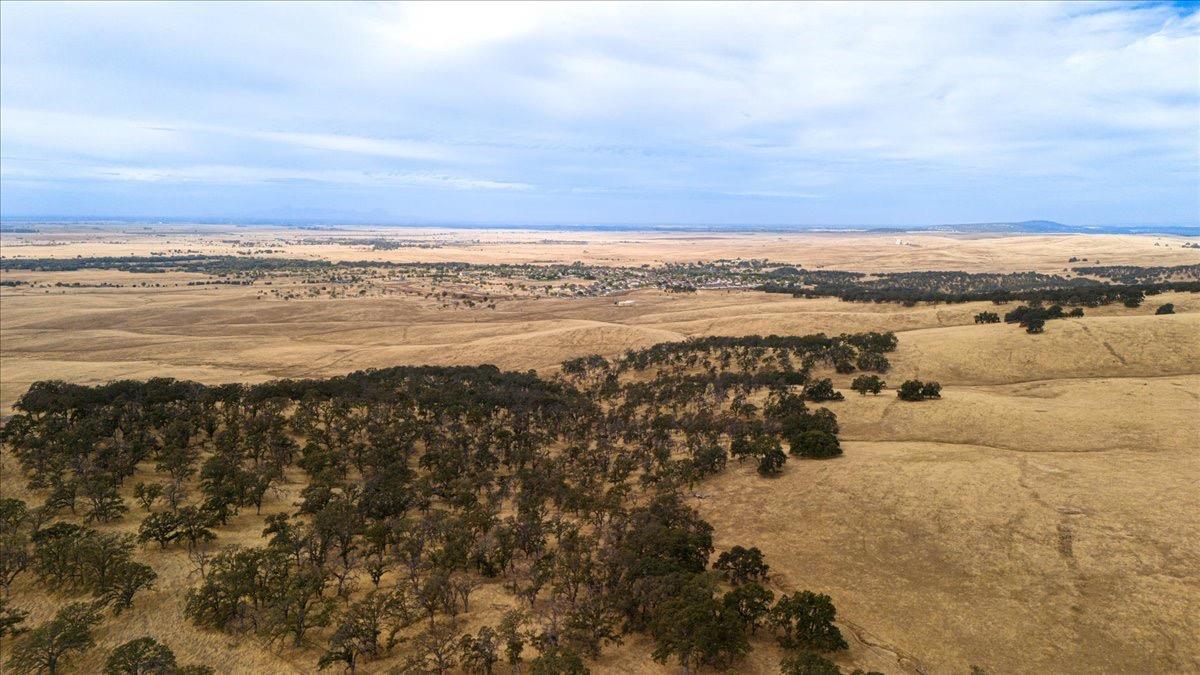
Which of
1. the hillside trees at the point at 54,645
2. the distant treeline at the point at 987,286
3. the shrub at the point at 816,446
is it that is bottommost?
the hillside trees at the point at 54,645

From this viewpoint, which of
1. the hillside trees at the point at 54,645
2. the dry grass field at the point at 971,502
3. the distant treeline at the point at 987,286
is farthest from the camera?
the distant treeline at the point at 987,286

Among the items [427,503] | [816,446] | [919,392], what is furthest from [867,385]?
[427,503]

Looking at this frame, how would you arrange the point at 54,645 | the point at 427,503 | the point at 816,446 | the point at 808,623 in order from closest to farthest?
the point at 54,645, the point at 808,623, the point at 427,503, the point at 816,446

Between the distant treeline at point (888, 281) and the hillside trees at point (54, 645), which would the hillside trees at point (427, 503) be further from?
the distant treeline at point (888, 281)

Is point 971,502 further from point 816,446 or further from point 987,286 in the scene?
point 987,286

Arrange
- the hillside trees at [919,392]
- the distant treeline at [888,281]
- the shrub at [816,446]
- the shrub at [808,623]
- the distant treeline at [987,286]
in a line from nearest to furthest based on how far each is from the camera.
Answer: the shrub at [808,623] → the shrub at [816,446] → the hillside trees at [919,392] → the distant treeline at [987,286] → the distant treeline at [888,281]

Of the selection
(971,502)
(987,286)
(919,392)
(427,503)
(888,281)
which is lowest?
(427,503)

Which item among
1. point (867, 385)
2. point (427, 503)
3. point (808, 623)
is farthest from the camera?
point (867, 385)

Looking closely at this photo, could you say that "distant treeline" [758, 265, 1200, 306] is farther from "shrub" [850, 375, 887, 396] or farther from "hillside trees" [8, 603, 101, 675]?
"hillside trees" [8, 603, 101, 675]

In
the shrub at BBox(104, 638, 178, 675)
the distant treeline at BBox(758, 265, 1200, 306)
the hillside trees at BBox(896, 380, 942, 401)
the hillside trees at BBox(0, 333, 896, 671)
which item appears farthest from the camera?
the distant treeline at BBox(758, 265, 1200, 306)

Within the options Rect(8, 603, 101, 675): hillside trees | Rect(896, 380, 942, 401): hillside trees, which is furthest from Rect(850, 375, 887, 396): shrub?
Rect(8, 603, 101, 675): hillside trees

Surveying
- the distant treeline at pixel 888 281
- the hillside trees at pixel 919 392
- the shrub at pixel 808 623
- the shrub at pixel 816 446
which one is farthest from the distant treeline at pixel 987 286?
the shrub at pixel 808 623

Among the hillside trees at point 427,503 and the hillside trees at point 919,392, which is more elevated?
the hillside trees at point 919,392

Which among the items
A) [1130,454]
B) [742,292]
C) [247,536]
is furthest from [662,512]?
[742,292]
